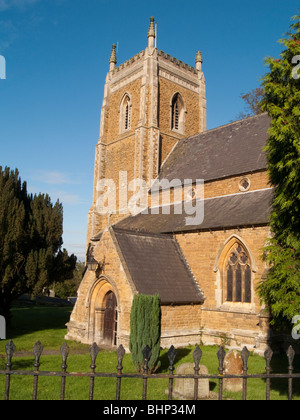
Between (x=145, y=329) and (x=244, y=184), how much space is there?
9988 mm

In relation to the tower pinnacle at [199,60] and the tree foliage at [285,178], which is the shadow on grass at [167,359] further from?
the tower pinnacle at [199,60]

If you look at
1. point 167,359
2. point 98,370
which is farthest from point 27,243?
point 98,370

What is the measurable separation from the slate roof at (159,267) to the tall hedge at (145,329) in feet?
7.52

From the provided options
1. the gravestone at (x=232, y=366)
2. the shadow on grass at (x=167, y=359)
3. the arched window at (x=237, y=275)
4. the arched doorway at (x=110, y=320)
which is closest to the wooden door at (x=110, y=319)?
the arched doorway at (x=110, y=320)

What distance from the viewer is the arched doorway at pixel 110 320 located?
15.0m

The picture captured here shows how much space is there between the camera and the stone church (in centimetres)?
1462

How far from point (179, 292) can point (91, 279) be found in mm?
3629

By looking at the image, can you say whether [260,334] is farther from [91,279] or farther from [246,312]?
[91,279]

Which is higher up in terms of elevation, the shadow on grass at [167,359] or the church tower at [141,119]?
the church tower at [141,119]

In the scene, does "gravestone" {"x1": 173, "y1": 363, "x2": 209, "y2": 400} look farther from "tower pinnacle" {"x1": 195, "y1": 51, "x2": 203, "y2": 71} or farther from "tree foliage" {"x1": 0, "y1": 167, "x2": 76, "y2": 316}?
"tower pinnacle" {"x1": 195, "y1": 51, "x2": 203, "y2": 71}

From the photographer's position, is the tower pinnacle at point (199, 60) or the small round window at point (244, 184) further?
the tower pinnacle at point (199, 60)

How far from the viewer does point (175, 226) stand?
1842 cm

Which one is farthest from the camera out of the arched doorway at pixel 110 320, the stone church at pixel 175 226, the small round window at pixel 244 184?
the small round window at pixel 244 184

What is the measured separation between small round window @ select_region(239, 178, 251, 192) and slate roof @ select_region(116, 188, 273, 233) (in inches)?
10.4
